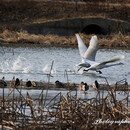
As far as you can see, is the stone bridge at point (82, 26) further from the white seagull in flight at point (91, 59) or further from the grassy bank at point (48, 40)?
the white seagull in flight at point (91, 59)

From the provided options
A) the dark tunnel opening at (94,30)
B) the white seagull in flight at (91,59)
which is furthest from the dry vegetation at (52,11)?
the white seagull in flight at (91,59)

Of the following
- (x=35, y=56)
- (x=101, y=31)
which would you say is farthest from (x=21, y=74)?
(x=101, y=31)

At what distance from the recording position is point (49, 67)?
26078 millimetres

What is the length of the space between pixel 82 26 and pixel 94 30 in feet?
5.42

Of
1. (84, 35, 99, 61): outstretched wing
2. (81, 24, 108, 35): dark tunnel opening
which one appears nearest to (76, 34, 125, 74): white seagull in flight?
(84, 35, 99, 61): outstretched wing

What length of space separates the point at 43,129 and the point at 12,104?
0.92m

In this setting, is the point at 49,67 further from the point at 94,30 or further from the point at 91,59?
the point at 94,30

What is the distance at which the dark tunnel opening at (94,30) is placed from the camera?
169 ft

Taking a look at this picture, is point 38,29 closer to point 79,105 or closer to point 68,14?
point 68,14

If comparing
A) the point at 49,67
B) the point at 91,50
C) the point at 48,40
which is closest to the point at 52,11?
the point at 48,40

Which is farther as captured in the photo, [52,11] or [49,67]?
[52,11]

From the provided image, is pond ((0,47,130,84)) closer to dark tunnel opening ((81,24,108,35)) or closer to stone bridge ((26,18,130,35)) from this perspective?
stone bridge ((26,18,130,35))

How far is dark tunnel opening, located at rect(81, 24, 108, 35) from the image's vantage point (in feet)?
169

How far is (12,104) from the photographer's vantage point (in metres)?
12.8
